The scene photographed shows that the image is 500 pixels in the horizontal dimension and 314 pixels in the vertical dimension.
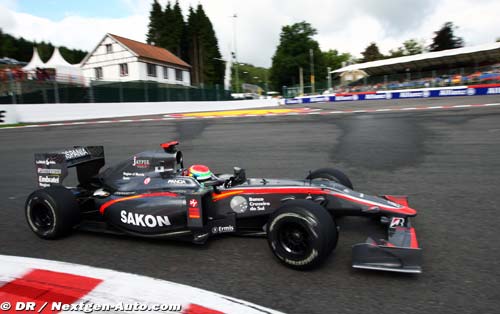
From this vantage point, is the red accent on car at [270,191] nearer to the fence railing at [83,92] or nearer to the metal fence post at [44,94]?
the fence railing at [83,92]

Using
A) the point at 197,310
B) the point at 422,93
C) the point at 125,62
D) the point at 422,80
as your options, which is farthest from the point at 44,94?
the point at 422,80

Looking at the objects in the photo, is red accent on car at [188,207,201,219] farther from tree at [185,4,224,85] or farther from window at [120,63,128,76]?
tree at [185,4,224,85]

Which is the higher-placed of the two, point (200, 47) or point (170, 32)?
point (170, 32)

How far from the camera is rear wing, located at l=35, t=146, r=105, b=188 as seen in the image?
4.14m

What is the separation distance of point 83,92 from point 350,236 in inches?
745

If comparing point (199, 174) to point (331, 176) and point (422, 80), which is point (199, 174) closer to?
point (331, 176)

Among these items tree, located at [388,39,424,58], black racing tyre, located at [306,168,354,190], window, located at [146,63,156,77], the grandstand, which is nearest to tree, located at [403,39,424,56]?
tree, located at [388,39,424,58]

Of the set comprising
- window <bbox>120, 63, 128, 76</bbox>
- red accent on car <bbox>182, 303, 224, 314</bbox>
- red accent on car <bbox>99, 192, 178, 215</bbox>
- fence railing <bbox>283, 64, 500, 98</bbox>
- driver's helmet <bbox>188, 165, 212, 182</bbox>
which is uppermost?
window <bbox>120, 63, 128, 76</bbox>

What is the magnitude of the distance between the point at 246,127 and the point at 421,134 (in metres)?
5.23

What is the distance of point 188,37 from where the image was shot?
6456 centimetres

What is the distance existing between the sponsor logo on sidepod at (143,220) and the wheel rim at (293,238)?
113 centimetres

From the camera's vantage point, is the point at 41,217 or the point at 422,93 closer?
the point at 41,217

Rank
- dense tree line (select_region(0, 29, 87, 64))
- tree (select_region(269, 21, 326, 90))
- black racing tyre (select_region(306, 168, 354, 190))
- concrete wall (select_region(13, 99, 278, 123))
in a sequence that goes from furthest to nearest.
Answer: dense tree line (select_region(0, 29, 87, 64)) → tree (select_region(269, 21, 326, 90)) → concrete wall (select_region(13, 99, 278, 123)) → black racing tyre (select_region(306, 168, 354, 190))

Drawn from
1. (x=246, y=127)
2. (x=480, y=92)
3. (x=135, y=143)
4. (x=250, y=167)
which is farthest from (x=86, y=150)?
(x=480, y=92)
